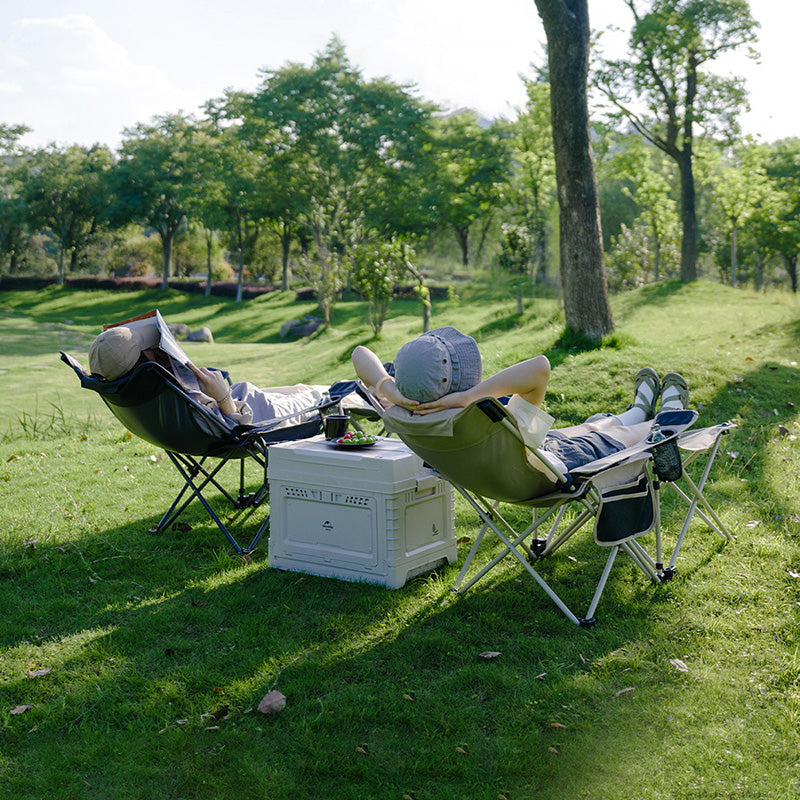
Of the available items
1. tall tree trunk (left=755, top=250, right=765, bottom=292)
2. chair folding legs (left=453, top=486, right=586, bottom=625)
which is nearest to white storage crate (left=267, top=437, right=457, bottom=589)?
chair folding legs (left=453, top=486, right=586, bottom=625)

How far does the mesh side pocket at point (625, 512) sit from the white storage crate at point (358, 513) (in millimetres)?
796

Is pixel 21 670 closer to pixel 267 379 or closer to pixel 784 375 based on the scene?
pixel 784 375

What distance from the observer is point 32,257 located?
41.0 meters

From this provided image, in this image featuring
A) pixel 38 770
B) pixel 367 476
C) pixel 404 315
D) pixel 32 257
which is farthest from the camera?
pixel 32 257

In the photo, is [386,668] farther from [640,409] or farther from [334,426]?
[640,409]

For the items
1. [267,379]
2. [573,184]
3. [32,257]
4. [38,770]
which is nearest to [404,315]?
[267,379]

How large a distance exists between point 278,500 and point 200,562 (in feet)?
1.72

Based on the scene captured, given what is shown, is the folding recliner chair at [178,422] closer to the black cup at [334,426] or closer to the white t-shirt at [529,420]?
the black cup at [334,426]

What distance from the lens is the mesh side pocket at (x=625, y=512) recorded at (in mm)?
2816

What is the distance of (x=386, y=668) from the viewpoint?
2584 millimetres

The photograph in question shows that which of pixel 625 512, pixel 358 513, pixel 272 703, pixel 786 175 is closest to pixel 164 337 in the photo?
pixel 358 513

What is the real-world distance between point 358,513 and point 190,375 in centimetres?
110

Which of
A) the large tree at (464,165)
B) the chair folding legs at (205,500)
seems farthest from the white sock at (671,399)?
the large tree at (464,165)

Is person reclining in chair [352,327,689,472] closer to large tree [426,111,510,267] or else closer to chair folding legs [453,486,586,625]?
chair folding legs [453,486,586,625]
